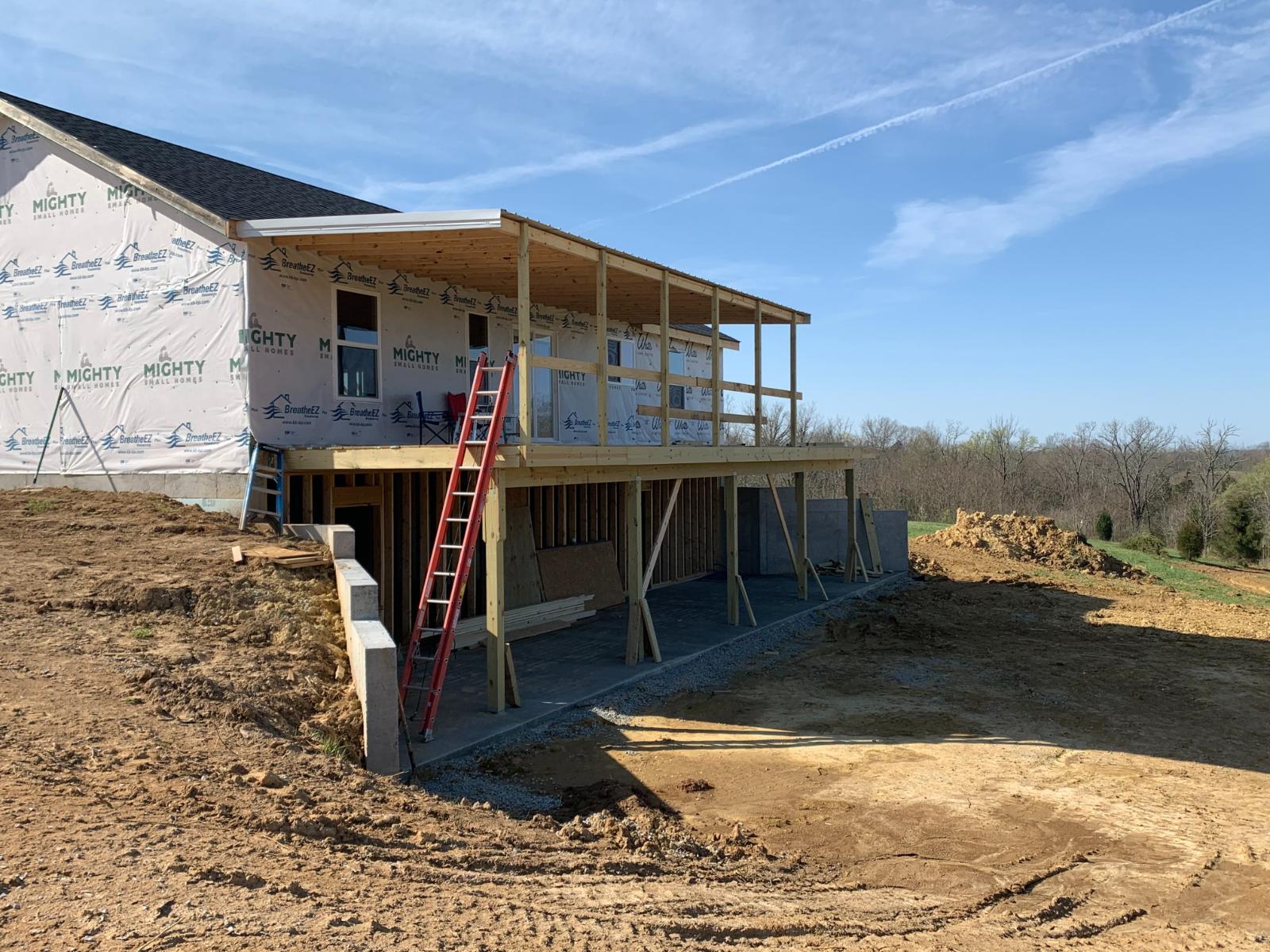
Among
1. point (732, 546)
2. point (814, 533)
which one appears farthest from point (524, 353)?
point (814, 533)

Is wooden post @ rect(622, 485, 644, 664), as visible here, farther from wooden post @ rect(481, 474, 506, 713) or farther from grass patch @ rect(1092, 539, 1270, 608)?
grass patch @ rect(1092, 539, 1270, 608)

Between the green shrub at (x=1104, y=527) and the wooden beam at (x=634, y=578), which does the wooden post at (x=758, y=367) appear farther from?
the green shrub at (x=1104, y=527)

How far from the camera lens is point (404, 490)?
1222 centimetres

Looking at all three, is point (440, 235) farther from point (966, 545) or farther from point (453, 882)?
point (966, 545)

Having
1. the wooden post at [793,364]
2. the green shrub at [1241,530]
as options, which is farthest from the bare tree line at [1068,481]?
the wooden post at [793,364]

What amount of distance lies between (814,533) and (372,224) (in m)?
15.2

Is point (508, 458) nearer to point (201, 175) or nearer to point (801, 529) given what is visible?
point (201, 175)

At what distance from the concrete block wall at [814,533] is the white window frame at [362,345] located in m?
11.7

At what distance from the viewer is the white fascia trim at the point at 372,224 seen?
30.4 ft

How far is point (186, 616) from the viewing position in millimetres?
7734

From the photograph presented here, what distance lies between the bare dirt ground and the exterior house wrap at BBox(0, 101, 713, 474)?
40.9 inches

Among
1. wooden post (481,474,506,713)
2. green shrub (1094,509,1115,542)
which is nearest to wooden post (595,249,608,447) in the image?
wooden post (481,474,506,713)

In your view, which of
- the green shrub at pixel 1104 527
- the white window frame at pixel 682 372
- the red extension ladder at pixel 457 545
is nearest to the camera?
the red extension ladder at pixel 457 545

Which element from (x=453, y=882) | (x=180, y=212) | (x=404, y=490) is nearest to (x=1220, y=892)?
(x=453, y=882)
